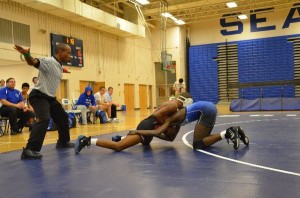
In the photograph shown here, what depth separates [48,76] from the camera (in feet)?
15.0

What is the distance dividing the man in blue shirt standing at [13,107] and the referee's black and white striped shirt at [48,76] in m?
4.30

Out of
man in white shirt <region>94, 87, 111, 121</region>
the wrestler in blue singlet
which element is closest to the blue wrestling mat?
the wrestler in blue singlet

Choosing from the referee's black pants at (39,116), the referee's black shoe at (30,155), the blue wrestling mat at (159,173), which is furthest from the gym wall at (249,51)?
the referee's black shoe at (30,155)

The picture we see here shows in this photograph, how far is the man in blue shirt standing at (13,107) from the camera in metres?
8.35

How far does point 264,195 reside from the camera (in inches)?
94.1

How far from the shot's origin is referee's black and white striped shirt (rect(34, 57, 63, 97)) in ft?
14.7

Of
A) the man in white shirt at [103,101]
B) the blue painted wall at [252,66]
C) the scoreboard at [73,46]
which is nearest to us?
Result: the man in white shirt at [103,101]

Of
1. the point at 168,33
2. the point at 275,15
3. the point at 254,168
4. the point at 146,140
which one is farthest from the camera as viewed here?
the point at 168,33

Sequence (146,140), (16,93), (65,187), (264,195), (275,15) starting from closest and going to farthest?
(264,195), (65,187), (146,140), (16,93), (275,15)

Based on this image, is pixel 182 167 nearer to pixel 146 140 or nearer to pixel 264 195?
pixel 264 195

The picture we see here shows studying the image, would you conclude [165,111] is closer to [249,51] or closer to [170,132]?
[170,132]

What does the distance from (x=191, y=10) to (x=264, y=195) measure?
2243cm

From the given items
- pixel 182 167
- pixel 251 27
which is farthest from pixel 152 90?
pixel 182 167

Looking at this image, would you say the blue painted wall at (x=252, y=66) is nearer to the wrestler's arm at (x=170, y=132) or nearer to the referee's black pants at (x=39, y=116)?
the wrestler's arm at (x=170, y=132)
